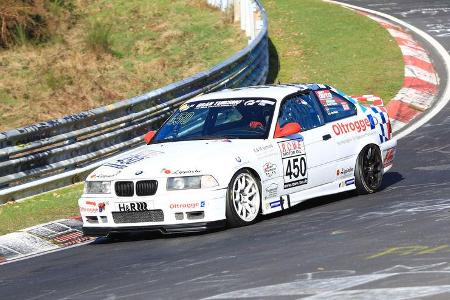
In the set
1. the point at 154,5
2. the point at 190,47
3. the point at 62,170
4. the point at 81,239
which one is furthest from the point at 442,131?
the point at 154,5

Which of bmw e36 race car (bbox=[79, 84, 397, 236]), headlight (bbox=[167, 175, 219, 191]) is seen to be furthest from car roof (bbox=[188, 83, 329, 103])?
headlight (bbox=[167, 175, 219, 191])

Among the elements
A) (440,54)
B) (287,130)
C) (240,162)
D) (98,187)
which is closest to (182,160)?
(240,162)

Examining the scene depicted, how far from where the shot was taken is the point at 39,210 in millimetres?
13070

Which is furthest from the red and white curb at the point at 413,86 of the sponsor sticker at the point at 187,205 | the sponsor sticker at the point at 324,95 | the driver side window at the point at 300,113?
the sponsor sticker at the point at 187,205

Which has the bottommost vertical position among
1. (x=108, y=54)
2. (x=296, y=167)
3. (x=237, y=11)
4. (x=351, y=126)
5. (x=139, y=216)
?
→ (x=139, y=216)

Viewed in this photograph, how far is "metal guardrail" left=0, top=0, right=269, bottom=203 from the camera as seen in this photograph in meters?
13.7

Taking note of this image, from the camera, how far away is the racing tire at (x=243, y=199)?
1080 centimetres

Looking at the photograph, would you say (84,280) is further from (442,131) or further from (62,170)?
(442,131)

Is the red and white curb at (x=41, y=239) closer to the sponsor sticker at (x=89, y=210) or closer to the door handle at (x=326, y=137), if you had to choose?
the sponsor sticker at (x=89, y=210)

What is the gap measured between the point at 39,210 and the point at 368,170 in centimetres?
386

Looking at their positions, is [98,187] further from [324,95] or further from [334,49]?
[334,49]

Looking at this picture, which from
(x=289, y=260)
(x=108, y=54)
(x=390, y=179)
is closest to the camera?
(x=289, y=260)

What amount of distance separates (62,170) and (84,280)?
566cm

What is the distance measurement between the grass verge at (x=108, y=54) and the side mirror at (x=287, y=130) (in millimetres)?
8836
